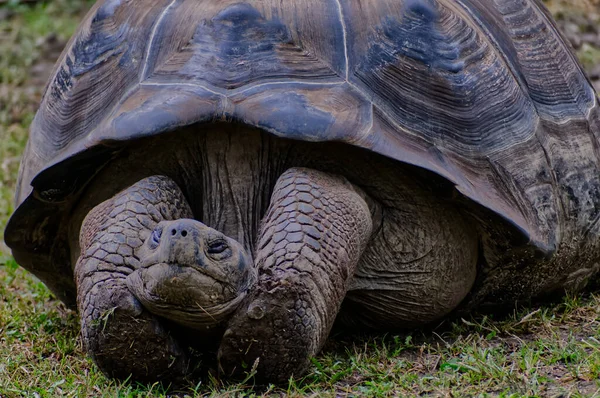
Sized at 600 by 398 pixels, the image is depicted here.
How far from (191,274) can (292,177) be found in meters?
0.62

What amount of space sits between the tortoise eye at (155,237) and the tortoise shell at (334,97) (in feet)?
1.39

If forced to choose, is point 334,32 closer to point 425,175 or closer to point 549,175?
point 425,175

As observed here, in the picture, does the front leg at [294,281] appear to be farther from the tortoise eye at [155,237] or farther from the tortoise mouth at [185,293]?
the tortoise eye at [155,237]

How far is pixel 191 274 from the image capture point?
122 inches

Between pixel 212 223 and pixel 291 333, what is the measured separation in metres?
0.70

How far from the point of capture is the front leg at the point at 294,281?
126 inches

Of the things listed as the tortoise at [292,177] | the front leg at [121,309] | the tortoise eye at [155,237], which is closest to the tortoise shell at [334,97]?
the tortoise at [292,177]

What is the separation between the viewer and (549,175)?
407cm

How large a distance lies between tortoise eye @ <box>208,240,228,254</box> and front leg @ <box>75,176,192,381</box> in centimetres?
31

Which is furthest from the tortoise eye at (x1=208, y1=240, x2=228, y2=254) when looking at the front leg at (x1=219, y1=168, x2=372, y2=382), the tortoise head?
the front leg at (x1=219, y1=168, x2=372, y2=382)

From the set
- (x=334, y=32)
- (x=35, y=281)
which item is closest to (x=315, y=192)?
(x=334, y=32)

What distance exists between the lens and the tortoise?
326 cm

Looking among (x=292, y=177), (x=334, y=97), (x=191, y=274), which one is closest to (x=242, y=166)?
(x=292, y=177)

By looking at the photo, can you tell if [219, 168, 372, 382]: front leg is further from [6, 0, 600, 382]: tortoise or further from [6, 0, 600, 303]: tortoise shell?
[6, 0, 600, 303]: tortoise shell
